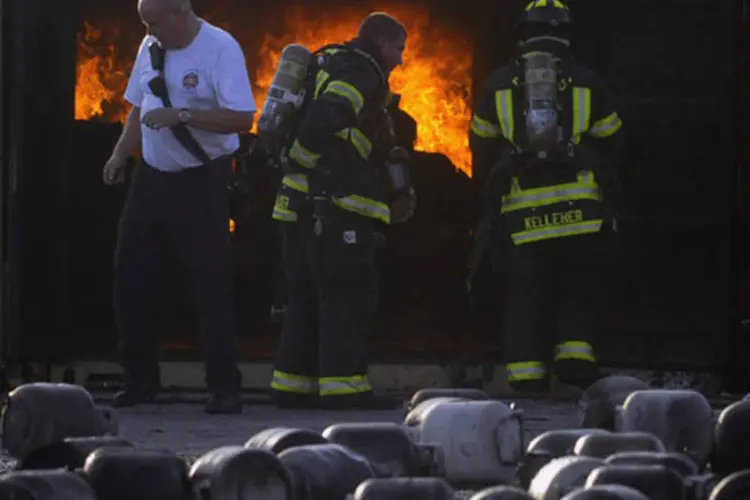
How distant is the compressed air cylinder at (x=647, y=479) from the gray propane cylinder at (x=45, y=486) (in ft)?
4.32

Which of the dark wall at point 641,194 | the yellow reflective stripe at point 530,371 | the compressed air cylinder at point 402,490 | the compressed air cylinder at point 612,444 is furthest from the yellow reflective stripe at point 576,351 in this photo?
the compressed air cylinder at point 402,490

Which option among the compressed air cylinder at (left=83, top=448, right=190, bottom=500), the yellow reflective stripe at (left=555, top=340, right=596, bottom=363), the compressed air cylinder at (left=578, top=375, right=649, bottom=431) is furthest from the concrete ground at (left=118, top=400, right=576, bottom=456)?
the compressed air cylinder at (left=83, top=448, right=190, bottom=500)

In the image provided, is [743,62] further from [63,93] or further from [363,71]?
[63,93]

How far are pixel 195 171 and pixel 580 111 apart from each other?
6.43 ft

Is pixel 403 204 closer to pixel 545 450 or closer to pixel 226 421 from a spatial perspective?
pixel 226 421

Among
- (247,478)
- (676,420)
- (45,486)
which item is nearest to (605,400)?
(676,420)

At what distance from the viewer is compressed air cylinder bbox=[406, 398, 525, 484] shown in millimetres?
7492

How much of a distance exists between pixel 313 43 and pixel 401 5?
562mm

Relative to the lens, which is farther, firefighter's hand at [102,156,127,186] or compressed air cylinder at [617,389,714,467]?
firefighter's hand at [102,156,127,186]

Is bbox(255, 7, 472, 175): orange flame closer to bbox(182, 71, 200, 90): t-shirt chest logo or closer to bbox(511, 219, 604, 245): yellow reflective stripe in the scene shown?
bbox(511, 219, 604, 245): yellow reflective stripe

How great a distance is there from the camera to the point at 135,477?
620 centimetres

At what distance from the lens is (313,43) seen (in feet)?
42.6

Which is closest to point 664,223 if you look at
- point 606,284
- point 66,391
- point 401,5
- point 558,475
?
point 606,284

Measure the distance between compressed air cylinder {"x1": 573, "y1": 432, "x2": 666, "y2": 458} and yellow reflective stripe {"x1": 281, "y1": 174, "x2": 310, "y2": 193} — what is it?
4.07m
